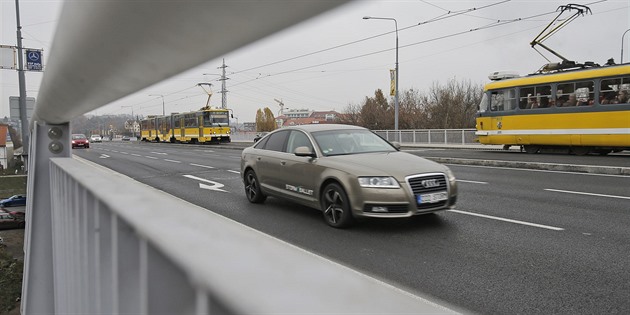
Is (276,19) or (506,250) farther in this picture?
(506,250)

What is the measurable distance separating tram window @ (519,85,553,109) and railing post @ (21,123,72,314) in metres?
17.3

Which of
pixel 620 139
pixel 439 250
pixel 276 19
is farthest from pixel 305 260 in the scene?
pixel 620 139

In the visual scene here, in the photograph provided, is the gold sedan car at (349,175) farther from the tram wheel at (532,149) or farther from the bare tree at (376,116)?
the bare tree at (376,116)

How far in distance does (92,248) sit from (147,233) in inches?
32.6

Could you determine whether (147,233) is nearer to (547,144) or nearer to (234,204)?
(234,204)

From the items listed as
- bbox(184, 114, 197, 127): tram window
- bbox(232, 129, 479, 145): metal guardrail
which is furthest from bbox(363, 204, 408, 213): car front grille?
bbox(184, 114, 197, 127): tram window

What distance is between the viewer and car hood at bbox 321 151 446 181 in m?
6.18

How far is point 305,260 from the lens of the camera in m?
0.59

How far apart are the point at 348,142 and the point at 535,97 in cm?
1294

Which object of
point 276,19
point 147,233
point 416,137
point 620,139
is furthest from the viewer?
point 416,137

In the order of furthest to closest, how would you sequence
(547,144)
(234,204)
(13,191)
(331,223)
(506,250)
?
(13,191), (547,144), (234,204), (331,223), (506,250)

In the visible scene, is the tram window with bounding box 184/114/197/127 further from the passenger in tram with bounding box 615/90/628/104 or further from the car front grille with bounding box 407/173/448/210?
the car front grille with bounding box 407/173/448/210

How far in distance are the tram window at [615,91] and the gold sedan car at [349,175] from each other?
11411 millimetres

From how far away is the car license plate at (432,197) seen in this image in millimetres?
6134
